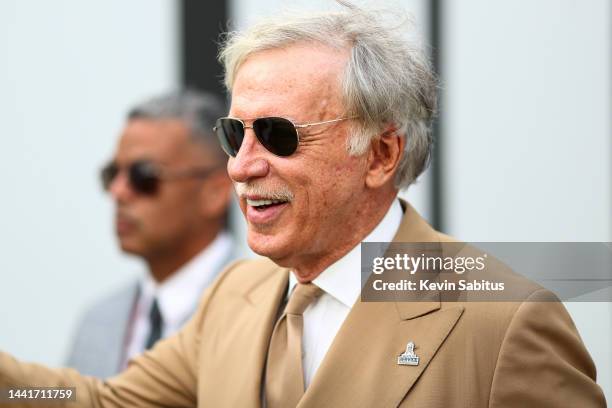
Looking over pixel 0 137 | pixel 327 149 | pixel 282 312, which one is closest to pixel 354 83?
pixel 327 149

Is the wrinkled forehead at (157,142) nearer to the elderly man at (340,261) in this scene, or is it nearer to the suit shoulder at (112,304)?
the suit shoulder at (112,304)

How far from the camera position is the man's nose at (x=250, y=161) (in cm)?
264

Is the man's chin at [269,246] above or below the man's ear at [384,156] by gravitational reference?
below

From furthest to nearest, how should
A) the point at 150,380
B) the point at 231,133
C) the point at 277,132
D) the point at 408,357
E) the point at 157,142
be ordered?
the point at 157,142 → the point at 150,380 → the point at 231,133 → the point at 277,132 → the point at 408,357

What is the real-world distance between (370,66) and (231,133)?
1.39ft

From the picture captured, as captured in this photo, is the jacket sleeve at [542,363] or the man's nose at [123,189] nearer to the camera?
the jacket sleeve at [542,363]

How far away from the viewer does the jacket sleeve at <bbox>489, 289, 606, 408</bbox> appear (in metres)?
2.37

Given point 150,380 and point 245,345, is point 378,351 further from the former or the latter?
point 150,380

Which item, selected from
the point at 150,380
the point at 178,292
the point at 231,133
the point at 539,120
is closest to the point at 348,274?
the point at 231,133

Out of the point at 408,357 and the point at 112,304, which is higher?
the point at 408,357

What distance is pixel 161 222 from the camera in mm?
4645

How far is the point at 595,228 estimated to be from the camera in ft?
18.2

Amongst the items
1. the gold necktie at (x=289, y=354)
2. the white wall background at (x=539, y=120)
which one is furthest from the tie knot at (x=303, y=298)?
the white wall background at (x=539, y=120)

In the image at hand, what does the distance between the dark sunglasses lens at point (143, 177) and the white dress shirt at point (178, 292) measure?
0.41 m
